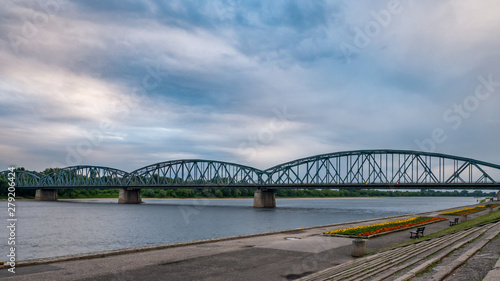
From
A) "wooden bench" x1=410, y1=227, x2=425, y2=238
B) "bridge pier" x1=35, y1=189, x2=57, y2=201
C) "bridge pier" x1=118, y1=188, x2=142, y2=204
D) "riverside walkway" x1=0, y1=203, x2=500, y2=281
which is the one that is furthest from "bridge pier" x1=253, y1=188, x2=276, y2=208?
"bridge pier" x1=35, y1=189, x2=57, y2=201

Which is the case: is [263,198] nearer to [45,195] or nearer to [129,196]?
[129,196]

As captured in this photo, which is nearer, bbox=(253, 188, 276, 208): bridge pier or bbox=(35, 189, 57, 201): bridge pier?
Result: bbox=(253, 188, 276, 208): bridge pier

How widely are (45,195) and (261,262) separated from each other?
19758 cm

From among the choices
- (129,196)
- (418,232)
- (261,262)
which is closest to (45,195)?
(129,196)

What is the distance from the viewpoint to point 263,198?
440 feet

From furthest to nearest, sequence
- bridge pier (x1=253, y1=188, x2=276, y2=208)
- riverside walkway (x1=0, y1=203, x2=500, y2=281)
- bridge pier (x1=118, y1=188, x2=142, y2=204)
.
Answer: bridge pier (x1=118, y1=188, x2=142, y2=204), bridge pier (x1=253, y1=188, x2=276, y2=208), riverside walkway (x1=0, y1=203, x2=500, y2=281)

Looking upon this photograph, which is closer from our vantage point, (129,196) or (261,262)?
(261,262)

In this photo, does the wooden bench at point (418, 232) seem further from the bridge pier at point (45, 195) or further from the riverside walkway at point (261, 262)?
the bridge pier at point (45, 195)

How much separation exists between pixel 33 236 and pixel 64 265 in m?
33.2

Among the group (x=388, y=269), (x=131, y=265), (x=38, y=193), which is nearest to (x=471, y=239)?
(x=388, y=269)

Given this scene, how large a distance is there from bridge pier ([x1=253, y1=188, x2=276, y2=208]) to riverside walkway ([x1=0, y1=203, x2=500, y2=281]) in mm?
107249

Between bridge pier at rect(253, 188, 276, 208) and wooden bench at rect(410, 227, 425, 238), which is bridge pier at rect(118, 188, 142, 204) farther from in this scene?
wooden bench at rect(410, 227, 425, 238)

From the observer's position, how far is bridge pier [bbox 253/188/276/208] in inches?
5205

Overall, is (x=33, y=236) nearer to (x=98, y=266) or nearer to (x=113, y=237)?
(x=113, y=237)
